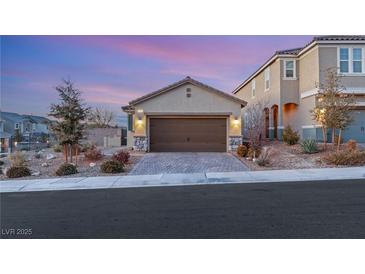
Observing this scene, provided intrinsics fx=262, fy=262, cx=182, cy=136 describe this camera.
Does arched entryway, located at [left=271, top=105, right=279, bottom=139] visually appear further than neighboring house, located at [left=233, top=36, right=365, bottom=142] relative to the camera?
Yes

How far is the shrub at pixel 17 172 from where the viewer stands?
12.0 meters

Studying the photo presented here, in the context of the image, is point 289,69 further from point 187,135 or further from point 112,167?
point 112,167

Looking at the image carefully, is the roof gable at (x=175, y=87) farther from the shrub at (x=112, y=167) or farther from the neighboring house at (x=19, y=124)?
the neighboring house at (x=19, y=124)

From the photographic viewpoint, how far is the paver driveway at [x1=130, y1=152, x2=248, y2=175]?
12836mm

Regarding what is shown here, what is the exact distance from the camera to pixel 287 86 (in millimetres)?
20828

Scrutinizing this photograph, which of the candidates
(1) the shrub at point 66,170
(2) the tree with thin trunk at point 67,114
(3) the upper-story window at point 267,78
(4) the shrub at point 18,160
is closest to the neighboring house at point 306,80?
(3) the upper-story window at point 267,78

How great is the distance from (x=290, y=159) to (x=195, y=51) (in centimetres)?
1005

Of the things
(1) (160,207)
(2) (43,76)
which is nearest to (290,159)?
(1) (160,207)

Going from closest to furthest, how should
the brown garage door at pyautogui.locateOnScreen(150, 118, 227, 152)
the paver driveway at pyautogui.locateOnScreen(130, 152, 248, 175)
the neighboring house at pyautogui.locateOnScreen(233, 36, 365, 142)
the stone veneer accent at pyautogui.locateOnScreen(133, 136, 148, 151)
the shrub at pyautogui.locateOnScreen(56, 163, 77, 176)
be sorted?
the shrub at pyautogui.locateOnScreen(56, 163, 77, 176)
the paver driveway at pyautogui.locateOnScreen(130, 152, 248, 175)
the neighboring house at pyautogui.locateOnScreen(233, 36, 365, 142)
the stone veneer accent at pyautogui.locateOnScreen(133, 136, 148, 151)
the brown garage door at pyautogui.locateOnScreen(150, 118, 227, 152)

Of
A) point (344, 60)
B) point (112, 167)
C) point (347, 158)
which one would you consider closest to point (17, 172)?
point (112, 167)

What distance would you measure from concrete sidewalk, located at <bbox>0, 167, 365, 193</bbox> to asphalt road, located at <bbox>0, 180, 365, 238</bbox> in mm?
1047

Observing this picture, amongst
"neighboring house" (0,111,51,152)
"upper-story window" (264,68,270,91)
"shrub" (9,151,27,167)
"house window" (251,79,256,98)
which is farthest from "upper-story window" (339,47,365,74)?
"neighboring house" (0,111,51,152)

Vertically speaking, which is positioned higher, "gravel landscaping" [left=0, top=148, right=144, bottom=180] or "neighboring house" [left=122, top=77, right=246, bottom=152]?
"neighboring house" [left=122, top=77, right=246, bottom=152]

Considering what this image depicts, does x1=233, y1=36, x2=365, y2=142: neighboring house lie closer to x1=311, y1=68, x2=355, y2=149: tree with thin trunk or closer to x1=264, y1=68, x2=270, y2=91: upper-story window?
x1=264, y1=68, x2=270, y2=91: upper-story window
